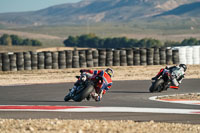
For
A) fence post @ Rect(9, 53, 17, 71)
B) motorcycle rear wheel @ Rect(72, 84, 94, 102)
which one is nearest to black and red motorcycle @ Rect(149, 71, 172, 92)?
motorcycle rear wheel @ Rect(72, 84, 94, 102)

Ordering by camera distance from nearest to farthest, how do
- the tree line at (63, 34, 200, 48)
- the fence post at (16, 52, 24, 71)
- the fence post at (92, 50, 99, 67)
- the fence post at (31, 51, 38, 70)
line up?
the fence post at (16, 52, 24, 71), the fence post at (31, 51, 38, 70), the fence post at (92, 50, 99, 67), the tree line at (63, 34, 200, 48)

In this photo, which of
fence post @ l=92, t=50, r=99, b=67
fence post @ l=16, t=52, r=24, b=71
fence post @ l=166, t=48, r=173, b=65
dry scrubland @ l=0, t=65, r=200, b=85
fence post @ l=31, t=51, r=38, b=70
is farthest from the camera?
fence post @ l=166, t=48, r=173, b=65

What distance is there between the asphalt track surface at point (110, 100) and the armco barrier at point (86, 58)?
6488mm

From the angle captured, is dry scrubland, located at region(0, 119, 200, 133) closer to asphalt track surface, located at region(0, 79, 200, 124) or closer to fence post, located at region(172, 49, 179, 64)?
asphalt track surface, located at region(0, 79, 200, 124)

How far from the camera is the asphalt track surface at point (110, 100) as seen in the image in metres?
11.0

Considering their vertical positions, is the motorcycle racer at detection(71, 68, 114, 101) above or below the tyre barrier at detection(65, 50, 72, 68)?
below

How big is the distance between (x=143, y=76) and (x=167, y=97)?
862 centimetres

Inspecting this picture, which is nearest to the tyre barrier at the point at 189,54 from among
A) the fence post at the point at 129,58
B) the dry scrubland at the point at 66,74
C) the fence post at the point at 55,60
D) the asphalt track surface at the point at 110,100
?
the dry scrubland at the point at 66,74

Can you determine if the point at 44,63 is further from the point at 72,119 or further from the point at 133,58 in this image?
the point at 72,119

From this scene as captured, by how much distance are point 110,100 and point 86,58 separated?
42.3 feet

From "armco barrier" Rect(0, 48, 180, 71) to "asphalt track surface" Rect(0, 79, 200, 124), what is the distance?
6488 millimetres

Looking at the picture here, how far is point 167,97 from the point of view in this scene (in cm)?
1502

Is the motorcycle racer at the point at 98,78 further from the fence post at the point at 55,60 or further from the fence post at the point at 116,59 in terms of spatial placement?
the fence post at the point at 116,59

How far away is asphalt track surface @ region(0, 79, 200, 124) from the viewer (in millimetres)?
10984
